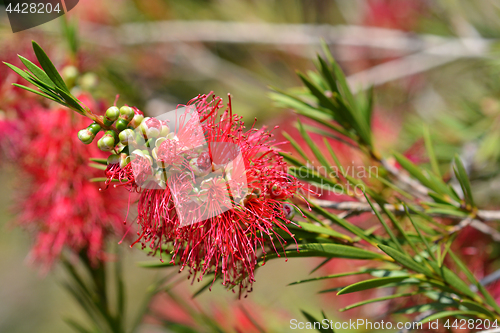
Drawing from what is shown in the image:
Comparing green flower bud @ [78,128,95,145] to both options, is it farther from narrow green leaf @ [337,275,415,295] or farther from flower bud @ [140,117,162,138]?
narrow green leaf @ [337,275,415,295]

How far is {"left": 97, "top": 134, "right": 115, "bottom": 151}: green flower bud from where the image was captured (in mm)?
280

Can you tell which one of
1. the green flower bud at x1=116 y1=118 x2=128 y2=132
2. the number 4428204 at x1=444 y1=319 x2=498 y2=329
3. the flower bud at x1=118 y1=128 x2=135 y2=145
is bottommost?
the number 4428204 at x1=444 y1=319 x2=498 y2=329

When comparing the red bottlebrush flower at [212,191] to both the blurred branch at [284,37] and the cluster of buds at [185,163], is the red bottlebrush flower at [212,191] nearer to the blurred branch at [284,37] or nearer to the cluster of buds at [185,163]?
the cluster of buds at [185,163]

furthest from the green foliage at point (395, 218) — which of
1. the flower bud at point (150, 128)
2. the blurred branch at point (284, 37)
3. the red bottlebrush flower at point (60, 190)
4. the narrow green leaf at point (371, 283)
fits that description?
the blurred branch at point (284, 37)

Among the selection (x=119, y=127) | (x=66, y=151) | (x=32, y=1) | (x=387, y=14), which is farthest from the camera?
(x=387, y=14)

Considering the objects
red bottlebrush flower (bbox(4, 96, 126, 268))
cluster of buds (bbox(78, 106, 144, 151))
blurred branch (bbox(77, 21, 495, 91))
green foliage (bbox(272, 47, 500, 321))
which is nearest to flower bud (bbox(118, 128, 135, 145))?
cluster of buds (bbox(78, 106, 144, 151))

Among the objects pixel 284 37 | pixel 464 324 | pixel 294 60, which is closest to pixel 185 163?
pixel 464 324

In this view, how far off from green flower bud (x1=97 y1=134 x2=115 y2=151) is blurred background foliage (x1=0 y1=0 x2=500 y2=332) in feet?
1.20

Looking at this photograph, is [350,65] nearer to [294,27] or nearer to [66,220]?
[294,27]

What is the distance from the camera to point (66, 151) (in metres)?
0.54

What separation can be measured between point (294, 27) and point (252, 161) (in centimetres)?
96

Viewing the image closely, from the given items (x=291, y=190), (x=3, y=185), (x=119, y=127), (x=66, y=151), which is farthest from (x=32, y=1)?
(x=3, y=185)

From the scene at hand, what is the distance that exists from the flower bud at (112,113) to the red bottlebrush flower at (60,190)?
0.93 ft

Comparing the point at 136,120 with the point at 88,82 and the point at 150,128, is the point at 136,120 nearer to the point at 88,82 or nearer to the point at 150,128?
the point at 150,128
